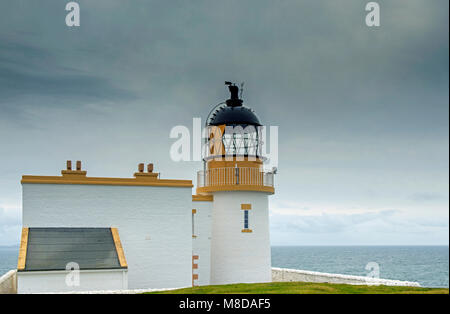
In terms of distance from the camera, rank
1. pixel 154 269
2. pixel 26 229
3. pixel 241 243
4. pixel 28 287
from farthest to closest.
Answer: pixel 241 243
pixel 154 269
pixel 26 229
pixel 28 287

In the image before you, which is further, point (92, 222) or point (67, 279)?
point (92, 222)

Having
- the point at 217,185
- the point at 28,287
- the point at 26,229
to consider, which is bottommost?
the point at 28,287

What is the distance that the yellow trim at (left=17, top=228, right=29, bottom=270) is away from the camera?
17.5 metres

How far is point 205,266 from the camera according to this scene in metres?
22.9

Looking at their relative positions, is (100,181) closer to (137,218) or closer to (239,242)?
(137,218)

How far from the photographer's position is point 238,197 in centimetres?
2275

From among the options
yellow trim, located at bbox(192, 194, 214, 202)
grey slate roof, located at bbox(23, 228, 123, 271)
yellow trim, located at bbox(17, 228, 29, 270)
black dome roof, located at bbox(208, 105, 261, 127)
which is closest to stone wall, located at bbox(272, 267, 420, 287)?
yellow trim, located at bbox(192, 194, 214, 202)

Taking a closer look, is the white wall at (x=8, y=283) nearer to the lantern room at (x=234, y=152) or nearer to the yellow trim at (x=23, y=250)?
the yellow trim at (x=23, y=250)

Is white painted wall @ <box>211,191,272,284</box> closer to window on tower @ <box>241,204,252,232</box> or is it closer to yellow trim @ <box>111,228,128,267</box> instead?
window on tower @ <box>241,204,252,232</box>

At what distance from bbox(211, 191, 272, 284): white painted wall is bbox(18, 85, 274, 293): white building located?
41 millimetres
